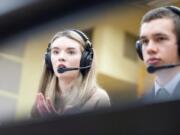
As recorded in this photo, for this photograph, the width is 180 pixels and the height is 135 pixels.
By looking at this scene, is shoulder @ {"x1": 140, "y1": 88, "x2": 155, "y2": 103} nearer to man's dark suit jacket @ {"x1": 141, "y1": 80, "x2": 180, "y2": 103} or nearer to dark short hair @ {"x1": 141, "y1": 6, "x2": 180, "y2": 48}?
man's dark suit jacket @ {"x1": 141, "y1": 80, "x2": 180, "y2": 103}

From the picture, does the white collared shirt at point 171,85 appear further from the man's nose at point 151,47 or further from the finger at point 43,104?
the finger at point 43,104

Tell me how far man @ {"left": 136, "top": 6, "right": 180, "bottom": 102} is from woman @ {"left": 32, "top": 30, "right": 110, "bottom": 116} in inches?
4.2

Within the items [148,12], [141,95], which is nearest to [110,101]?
[141,95]

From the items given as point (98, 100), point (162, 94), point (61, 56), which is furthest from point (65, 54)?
point (162, 94)

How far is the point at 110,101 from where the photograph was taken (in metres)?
1.01

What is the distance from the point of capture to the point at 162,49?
99cm

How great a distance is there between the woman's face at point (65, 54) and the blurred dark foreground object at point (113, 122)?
11 centimetres

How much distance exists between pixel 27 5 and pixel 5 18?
70 mm

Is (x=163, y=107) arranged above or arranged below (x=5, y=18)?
below

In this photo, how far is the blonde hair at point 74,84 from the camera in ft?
3.54

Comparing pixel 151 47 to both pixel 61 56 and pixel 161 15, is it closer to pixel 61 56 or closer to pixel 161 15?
pixel 161 15

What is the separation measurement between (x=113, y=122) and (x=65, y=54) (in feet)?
0.69

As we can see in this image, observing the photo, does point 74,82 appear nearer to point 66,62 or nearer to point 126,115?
point 66,62

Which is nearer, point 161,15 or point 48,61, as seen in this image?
point 161,15
